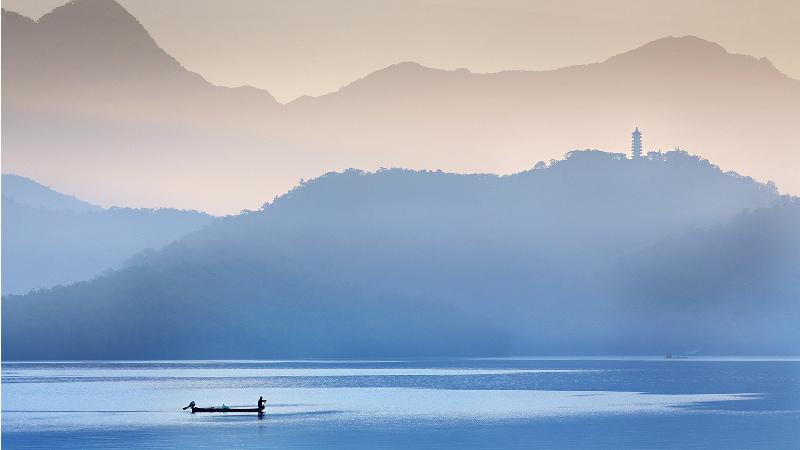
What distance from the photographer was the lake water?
85.5 m

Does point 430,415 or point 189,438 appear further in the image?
point 430,415

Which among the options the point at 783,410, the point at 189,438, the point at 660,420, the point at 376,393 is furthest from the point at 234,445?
the point at 376,393

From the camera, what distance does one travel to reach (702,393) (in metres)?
140

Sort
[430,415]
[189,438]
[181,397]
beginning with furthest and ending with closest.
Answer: [181,397] → [430,415] → [189,438]

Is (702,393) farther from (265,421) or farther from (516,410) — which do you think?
(265,421)

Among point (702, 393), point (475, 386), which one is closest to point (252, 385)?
point (475, 386)

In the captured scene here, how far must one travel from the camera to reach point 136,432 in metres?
93.2

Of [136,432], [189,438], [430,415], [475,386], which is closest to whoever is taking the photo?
[189,438]

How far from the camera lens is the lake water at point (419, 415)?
85.5m

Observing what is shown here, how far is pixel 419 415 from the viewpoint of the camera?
108375 millimetres

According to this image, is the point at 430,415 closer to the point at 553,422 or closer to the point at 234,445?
the point at 553,422

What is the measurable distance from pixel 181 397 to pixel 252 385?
3047cm

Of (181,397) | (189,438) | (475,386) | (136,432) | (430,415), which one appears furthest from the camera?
(475,386)

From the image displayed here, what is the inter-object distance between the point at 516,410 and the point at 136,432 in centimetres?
3411
